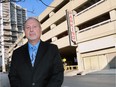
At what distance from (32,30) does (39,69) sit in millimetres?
430

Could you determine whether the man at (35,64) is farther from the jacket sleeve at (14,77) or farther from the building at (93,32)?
the building at (93,32)

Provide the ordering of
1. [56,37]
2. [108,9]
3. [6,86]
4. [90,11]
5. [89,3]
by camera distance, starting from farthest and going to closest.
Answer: [56,37], [89,3], [90,11], [108,9], [6,86]

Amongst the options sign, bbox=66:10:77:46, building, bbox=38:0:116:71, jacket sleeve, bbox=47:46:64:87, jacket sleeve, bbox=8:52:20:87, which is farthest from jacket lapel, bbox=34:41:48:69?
sign, bbox=66:10:77:46

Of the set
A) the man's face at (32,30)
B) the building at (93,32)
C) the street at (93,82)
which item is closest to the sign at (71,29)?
the building at (93,32)

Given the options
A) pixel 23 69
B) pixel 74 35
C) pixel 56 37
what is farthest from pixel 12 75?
pixel 56 37

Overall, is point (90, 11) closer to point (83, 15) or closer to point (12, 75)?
point (83, 15)

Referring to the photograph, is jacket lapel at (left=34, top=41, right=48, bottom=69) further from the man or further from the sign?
the sign

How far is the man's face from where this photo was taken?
271cm

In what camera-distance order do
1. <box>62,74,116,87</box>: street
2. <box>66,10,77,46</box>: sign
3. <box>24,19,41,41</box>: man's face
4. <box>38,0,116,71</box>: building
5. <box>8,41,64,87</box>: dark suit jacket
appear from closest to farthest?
<box>8,41,64,87</box>: dark suit jacket → <box>24,19,41,41</box>: man's face → <box>62,74,116,87</box>: street → <box>38,0,116,71</box>: building → <box>66,10,77,46</box>: sign

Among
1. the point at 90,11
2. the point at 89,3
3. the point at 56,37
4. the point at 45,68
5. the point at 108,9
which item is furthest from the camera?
the point at 56,37

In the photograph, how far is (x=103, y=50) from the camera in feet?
103

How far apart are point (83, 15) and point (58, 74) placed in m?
31.8

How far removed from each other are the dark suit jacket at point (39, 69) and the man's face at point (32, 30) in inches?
4.5

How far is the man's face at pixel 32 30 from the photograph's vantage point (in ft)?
8.90
